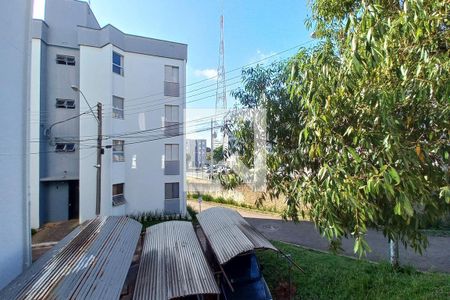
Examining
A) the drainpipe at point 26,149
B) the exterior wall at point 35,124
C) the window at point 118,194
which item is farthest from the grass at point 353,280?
the exterior wall at point 35,124

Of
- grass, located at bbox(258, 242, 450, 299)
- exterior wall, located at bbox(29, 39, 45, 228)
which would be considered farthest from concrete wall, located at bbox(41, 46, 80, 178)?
grass, located at bbox(258, 242, 450, 299)

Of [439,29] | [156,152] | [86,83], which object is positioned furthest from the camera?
[156,152]

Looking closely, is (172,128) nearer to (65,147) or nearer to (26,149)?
(65,147)

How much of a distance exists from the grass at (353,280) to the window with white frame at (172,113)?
10.2 meters

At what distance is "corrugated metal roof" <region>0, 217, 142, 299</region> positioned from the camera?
359cm

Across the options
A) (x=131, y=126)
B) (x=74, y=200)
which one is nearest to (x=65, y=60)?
(x=131, y=126)

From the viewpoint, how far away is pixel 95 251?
512 centimetres

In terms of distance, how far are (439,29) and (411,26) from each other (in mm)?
425

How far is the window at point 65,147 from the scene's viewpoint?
560 inches

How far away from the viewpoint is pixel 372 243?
34.6ft

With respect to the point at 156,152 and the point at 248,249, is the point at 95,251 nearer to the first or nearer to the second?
the point at 248,249

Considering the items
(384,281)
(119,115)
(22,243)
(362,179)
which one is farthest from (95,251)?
(119,115)

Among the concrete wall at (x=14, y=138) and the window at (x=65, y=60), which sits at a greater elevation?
the window at (x=65, y=60)

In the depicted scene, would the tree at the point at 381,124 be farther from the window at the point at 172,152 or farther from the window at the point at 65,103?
the window at the point at 65,103
